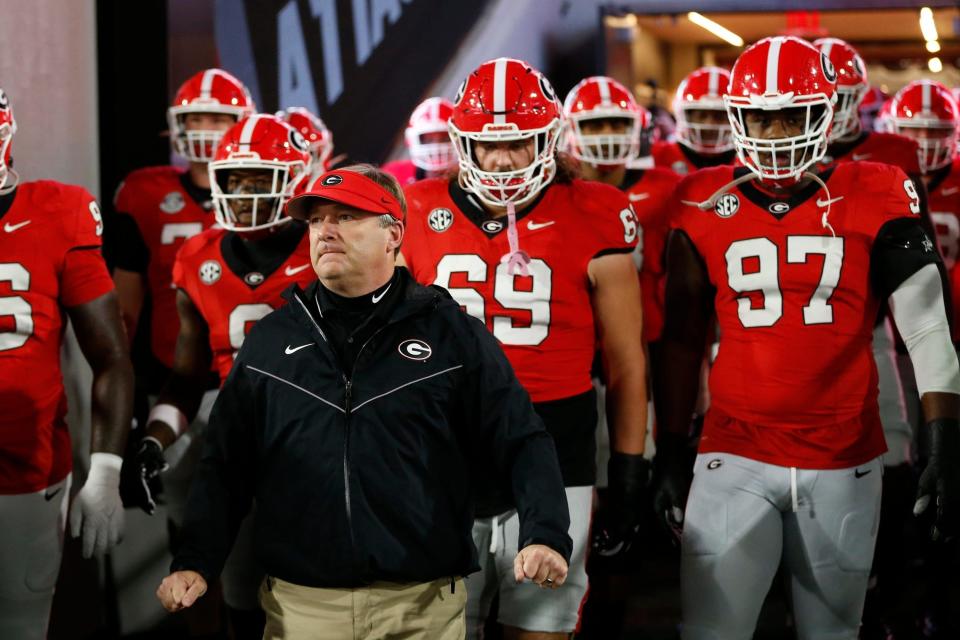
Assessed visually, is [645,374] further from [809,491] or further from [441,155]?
[441,155]

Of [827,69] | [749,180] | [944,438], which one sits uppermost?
[827,69]

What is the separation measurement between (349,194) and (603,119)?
8.69 feet

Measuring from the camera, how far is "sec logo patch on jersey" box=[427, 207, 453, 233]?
10.4 feet

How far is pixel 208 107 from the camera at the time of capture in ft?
14.9

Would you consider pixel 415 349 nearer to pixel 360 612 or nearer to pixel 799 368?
pixel 360 612

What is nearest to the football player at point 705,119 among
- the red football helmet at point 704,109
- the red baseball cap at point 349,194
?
the red football helmet at point 704,109

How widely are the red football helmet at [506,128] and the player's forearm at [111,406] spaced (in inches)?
37.7

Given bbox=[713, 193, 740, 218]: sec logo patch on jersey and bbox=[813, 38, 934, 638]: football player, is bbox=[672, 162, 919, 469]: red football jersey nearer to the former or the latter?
bbox=[713, 193, 740, 218]: sec logo patch on jersey

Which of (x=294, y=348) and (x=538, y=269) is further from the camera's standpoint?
(x=538, y=269)

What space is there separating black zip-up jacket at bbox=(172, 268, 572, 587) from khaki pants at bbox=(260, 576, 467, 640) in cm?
3

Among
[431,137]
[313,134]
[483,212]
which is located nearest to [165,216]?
[313,134]

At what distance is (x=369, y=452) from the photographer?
2264mm

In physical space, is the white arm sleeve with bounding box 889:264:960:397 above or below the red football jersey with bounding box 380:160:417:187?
below

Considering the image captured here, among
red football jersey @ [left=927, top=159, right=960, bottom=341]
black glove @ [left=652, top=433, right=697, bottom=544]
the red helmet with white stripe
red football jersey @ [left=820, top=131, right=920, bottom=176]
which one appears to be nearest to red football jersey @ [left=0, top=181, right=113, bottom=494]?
black glove @ [left=652, top=433, right=697, bottom=544]
